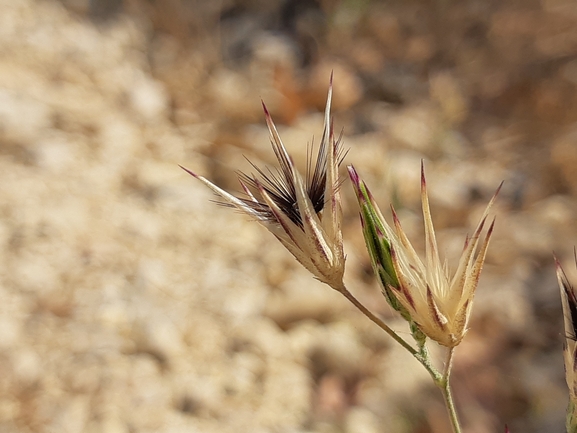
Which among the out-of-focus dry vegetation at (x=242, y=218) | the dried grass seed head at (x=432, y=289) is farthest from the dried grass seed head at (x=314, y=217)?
the out-of-focus dry vegetation at (x=242, y=218)

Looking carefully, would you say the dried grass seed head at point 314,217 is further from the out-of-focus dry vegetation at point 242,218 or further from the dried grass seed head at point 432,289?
the out-of-focus dry vegetation at point 242,218

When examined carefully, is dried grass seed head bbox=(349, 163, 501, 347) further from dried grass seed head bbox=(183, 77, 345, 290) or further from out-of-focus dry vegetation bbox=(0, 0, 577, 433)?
out-of-focus dry vegetation bbox=(0, 0, 577, 433)

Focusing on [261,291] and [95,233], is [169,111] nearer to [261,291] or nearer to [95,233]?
[95,233]

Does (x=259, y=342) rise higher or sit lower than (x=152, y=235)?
lower

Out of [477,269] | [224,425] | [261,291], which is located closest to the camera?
[477,269]

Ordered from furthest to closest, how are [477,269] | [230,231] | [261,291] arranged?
[230,231]
[261,291]
[477,269]

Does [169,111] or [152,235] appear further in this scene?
[169,111]

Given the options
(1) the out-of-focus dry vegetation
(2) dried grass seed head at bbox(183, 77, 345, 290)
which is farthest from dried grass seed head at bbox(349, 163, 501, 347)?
(1) the out-of-focus dry vegetation

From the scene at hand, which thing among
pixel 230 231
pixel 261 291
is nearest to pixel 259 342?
pixel 261 291

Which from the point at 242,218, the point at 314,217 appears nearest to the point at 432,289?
the point at 314,217
